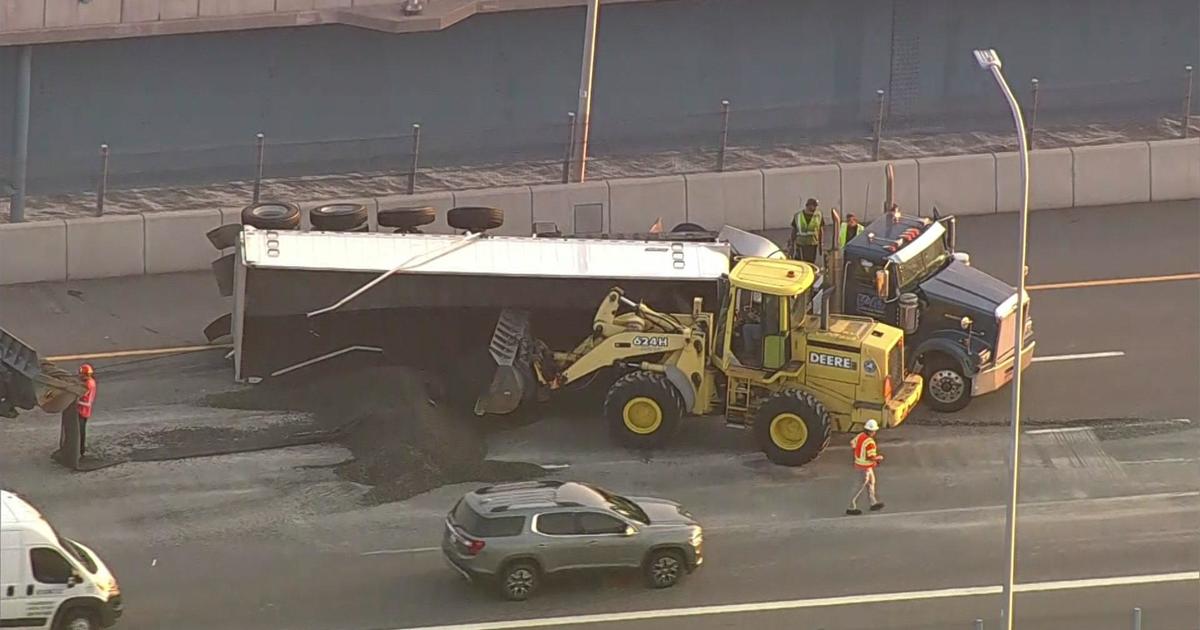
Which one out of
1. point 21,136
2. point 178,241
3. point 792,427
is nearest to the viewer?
point 792,427

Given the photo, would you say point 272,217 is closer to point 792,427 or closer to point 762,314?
point 762,314

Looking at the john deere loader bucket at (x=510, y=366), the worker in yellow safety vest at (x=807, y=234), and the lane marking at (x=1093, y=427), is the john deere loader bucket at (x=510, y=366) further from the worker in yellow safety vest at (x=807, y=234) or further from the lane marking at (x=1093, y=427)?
the lane marking at (x=1093, y=427)

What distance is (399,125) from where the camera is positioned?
36406 mm

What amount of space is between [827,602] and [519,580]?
11.0 feet

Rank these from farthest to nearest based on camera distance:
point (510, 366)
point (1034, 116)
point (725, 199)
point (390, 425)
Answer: point (1034, 116) → point (725, 199) → point (510, 366) → point (390, 425)

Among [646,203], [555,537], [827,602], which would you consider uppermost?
[646,203]

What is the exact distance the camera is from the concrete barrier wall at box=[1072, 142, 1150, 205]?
1405 inches

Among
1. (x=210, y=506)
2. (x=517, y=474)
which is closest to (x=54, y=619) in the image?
(x=210, y=506)

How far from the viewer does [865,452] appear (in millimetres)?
25172

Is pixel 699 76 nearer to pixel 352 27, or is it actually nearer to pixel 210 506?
pixel 352 27

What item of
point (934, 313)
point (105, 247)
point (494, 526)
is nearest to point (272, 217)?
point (105, 247)

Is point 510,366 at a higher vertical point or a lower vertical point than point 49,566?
higher

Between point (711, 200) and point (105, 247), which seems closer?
point (105, 247)

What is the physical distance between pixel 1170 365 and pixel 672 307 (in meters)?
7.16
